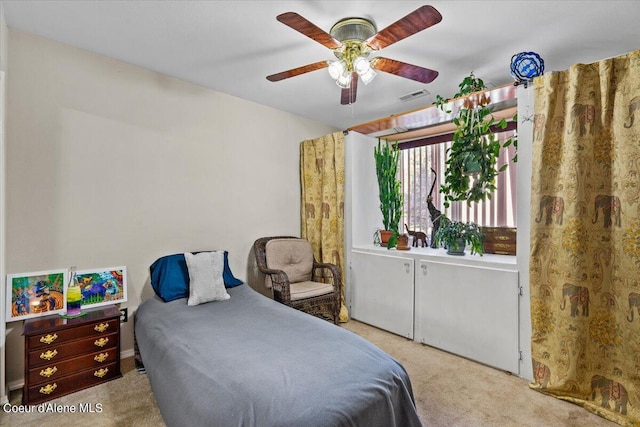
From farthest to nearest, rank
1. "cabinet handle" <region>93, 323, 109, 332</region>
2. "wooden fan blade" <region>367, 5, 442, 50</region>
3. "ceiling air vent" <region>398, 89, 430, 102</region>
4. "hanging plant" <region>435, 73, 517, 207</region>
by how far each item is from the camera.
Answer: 1. "ceiling air vent" <region>398, 89, 430, 102</region>
2. "hanging plant" <region>435, 73, 517, 207</region>
3. "cabinet handle" <region>93, 323, 109, 332</region>
4. "wooden fan blade" <region>367, 5, 442, 50</region>

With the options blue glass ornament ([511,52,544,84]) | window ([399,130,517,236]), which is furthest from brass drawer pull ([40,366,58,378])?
blue glass ornament ([511,52,544,84])

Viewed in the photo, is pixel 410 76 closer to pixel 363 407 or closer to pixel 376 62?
pixel 376 62

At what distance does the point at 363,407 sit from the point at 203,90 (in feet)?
10.4

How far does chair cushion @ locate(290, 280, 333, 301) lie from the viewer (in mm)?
3023

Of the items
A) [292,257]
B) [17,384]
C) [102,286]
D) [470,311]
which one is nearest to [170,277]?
[102,286]

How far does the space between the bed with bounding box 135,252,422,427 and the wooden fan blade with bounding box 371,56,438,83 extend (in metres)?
1.78

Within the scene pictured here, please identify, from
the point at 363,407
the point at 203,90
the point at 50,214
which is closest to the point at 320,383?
the point at 363,407

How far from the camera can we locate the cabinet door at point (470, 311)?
2.42m

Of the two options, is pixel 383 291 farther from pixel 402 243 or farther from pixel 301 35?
pixel 301 35

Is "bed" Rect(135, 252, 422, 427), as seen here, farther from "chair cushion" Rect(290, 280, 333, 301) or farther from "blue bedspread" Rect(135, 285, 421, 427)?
"chair cushion" Rect(290, 280, 333, 301)

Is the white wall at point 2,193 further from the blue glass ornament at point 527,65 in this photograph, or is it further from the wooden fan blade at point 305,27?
the blue glass ornament at point 527,65

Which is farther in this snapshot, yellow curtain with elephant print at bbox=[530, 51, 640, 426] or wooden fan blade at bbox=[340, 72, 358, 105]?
wooden fan blade at bbox=[340, 72, 358, 105]

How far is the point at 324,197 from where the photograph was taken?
12.7 ft

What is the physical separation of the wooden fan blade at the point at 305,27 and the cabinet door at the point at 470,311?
2152mm
